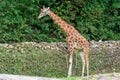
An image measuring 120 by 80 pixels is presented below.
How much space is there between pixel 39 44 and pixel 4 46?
1.08 meters

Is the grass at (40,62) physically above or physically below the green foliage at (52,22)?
below

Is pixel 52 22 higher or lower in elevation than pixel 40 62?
higher

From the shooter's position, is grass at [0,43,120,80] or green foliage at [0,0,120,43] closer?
grass at [0,43,120,80]

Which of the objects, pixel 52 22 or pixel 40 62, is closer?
pixel 40 62

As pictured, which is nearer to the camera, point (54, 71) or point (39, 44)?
point (54, 71)

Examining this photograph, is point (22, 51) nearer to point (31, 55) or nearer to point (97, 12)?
point (31, 55)

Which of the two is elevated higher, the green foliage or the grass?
the green foliage

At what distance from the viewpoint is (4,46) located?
1245 cm

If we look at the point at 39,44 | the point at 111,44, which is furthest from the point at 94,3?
the point at 39,44

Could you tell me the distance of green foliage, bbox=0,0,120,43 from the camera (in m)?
13.6

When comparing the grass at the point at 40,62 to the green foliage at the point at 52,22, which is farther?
the green foliage at the point at 52,22

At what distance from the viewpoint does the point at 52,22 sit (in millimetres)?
14125

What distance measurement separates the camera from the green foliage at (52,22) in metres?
13.6

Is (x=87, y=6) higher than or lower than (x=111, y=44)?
higher
